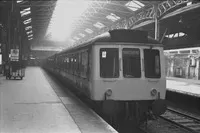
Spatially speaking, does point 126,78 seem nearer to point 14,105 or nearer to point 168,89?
point 14,105

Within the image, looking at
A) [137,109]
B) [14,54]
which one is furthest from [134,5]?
[137,109]

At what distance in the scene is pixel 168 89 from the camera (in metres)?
14.4

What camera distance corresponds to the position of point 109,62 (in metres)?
7.56

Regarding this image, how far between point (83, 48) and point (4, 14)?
19.3 m

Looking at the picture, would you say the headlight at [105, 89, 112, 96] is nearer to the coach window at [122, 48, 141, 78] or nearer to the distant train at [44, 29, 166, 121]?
the distant train at [44, 29, 166, 121]

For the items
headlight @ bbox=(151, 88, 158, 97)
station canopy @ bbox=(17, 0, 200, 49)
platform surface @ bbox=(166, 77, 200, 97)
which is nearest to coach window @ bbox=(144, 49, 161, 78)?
headlight @ bbox=(151, 88, 158, 97)

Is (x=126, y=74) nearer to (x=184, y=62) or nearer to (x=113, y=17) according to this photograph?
(x=184, y=62)

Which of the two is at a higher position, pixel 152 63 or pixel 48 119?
pixel 152 63

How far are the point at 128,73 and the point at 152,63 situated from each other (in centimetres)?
79

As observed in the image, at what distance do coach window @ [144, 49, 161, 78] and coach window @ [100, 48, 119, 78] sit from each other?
0.86 metres

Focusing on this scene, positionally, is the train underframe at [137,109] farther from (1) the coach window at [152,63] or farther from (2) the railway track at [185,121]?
(2) the railway track at [185,121]

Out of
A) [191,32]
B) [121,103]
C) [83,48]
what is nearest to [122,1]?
[191,32]

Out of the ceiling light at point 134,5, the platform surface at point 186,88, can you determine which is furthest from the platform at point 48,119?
the ceiling light at point 134,5

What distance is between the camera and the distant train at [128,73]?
7.44 metres
